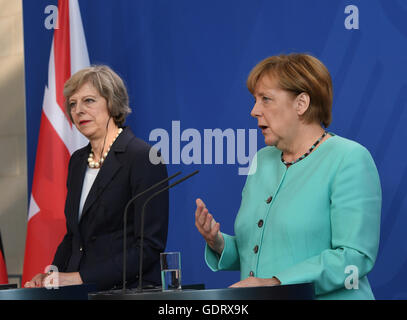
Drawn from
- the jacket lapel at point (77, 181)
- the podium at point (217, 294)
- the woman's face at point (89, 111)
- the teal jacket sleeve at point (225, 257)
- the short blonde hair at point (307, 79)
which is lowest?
the podium at point (217, 294)

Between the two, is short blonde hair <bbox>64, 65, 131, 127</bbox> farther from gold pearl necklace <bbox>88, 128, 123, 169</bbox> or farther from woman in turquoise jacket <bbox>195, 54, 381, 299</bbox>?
woman in turquoise jacket <bbox>195, 54, 381, 299</bbox>

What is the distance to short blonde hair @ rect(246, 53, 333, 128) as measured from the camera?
230cm

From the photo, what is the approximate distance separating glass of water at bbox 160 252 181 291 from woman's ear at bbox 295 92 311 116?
0.71 meters

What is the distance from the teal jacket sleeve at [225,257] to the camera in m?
2.41

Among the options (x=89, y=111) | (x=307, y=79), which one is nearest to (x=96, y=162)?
(x=89, y=111)

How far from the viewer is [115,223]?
9.07 feet

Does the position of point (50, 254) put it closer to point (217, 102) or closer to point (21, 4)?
point (217, 102)

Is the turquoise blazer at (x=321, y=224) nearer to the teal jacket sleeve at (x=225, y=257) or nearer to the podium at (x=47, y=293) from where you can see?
the teal jacket sleeve at (x=225, y=257)

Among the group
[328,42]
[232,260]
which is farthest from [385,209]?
[232,260]

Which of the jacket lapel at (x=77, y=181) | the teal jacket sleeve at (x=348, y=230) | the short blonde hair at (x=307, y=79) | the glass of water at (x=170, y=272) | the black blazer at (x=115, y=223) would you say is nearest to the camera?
the glass of water at (x=170, y=272)

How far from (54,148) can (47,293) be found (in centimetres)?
202

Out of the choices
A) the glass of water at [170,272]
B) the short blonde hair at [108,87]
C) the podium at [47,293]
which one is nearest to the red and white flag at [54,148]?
the short blonde hair at [108,87]

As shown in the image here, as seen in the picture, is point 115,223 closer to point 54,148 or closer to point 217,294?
point 217,294

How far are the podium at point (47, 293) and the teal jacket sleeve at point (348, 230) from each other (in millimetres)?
701
